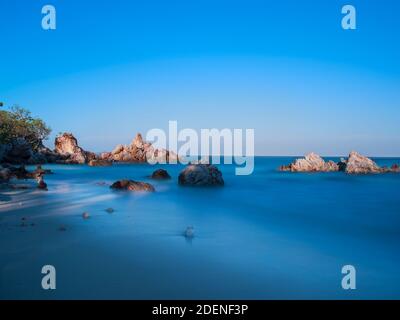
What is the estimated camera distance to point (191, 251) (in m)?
9.31

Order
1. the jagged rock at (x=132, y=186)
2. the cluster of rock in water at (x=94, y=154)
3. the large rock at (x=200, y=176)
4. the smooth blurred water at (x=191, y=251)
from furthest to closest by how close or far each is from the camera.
Result: 1. the cluster of rock in water at (x=94, y=154)
2. the large rock at (x=200, y=176)
3. the jagged rock at (x=132, y=186)
4. the smooth blurred water at (x=191, y=251)

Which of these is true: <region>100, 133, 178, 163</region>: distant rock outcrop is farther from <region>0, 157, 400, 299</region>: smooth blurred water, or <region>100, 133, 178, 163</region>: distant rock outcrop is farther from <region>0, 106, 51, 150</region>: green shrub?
<region>0, 157, 400, 299</region>: smooth blurred water

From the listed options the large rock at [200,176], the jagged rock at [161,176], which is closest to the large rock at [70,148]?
the jagged rock at [161,176]

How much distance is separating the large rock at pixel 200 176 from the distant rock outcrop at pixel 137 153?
61216mm

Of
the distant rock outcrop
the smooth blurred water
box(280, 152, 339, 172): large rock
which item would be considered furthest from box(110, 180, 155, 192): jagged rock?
the distant rock outcrop

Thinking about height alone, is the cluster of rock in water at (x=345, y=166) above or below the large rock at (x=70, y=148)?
below

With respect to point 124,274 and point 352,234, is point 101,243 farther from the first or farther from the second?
point 352,234

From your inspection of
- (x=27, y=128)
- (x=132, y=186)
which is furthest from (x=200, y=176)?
(x=27, y=128)

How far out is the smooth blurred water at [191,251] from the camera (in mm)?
6812

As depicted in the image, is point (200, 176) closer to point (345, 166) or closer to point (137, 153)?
point (345, 166)

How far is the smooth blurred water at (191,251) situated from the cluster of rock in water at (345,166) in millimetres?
35410

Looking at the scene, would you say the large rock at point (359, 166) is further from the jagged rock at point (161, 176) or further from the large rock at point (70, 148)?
the large rock at point (70, 148)

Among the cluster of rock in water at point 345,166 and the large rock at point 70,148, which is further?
the large rock at point 70,148

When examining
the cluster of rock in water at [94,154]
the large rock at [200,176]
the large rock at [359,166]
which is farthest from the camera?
the cluster of rock in water at [94,154]
